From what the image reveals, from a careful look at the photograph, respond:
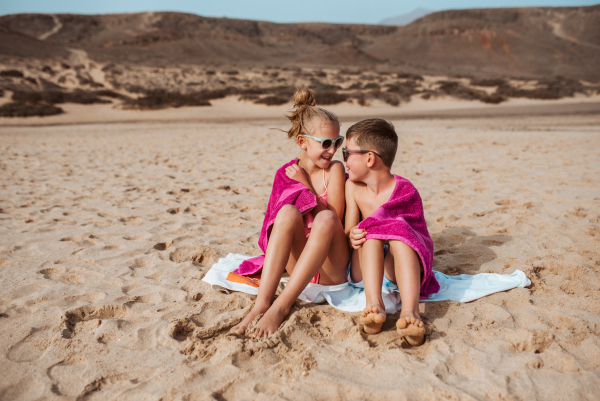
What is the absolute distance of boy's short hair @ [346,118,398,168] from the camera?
2301 mm

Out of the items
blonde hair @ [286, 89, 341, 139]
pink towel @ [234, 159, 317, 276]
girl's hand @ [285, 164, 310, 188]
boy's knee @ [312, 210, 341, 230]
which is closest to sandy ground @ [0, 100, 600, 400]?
pink towel @ [234, 159, 317, 276]

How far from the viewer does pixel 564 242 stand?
10.6ft

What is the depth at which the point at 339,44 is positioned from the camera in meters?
59.4

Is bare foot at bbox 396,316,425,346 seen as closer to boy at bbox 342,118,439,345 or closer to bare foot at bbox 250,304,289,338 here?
boy at bbox 342,118,439,345

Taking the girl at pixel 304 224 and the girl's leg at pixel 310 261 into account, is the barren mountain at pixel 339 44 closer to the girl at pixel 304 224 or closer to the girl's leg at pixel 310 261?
the girl at pixel 304 224

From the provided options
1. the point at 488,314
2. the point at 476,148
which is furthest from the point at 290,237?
the point at 476,148

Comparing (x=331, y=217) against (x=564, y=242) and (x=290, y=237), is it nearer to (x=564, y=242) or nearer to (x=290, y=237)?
(x=290, y=237)

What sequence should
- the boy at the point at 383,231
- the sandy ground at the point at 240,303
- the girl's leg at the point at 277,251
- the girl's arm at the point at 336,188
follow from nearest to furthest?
1. the sandy ground at the point at 240,303
2. the boy at the point at 383,231
3. the girl's leg at the point at 277,251
4. the girl's arm at the point at 336,188

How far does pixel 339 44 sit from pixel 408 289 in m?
61.7

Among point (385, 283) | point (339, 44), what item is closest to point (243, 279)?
point (385, 283)

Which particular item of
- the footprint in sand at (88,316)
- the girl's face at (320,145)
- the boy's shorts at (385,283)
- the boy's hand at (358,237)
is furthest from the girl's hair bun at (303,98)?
the footprint in sand at (88,316)

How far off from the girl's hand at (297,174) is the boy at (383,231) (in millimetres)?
262

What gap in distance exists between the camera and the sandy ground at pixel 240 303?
5.75 feet

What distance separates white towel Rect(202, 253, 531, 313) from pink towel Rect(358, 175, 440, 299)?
0.16 meters
